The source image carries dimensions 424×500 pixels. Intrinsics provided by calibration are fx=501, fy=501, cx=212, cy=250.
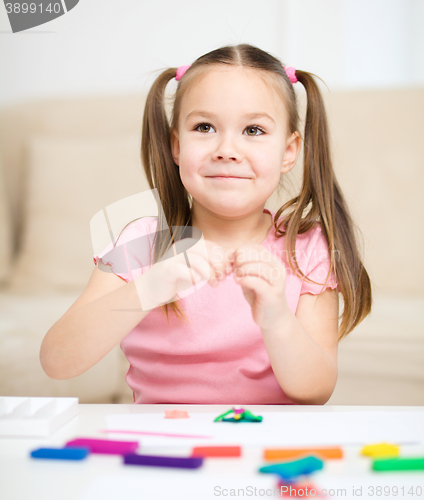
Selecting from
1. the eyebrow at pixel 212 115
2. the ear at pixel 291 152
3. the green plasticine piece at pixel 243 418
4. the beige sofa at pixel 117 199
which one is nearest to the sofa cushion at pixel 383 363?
the beige sofa at pixel 117 199

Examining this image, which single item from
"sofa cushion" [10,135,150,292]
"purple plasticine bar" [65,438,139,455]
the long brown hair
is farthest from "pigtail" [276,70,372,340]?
"sofa cushion" [10,135,150,292]

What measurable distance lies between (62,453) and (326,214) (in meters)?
0.52

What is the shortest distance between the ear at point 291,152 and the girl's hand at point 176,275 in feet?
0.80

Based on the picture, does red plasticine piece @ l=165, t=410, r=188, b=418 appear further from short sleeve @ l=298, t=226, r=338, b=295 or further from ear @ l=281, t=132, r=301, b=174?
ear @ l=281, t=132, r=301, b=174

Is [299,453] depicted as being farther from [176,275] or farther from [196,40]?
[196,40]

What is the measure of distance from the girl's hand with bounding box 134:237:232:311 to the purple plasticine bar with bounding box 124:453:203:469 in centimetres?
18

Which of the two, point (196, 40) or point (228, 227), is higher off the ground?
point (196, 40)

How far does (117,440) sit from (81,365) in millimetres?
253

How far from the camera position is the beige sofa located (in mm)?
1036

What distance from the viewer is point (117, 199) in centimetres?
124

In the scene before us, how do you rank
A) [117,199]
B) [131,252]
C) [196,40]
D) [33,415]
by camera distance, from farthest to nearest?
[117,199], [196,40], [131,252], [33,415]

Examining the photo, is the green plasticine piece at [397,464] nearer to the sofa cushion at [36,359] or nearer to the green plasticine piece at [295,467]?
the green plasticine piece at [295,467]

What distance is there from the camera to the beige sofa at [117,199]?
104 cm

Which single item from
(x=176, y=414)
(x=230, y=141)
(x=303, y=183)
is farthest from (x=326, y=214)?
(x=176, y=414)
